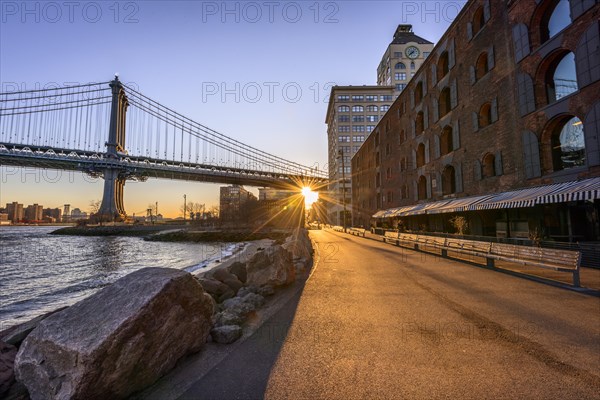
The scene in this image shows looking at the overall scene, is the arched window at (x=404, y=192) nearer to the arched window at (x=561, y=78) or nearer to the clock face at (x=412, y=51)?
the arched window at (x=561, y=78)

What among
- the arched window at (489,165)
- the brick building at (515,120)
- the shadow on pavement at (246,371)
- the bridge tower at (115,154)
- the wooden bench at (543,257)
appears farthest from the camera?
the bridge tower at (115,154)

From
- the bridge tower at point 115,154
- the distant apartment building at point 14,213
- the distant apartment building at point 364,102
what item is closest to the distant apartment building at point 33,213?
the distant apartment building at point 14,213

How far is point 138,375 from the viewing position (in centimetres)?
307

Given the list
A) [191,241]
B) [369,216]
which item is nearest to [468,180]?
[369,216]

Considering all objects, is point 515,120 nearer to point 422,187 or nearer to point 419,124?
point 422,187

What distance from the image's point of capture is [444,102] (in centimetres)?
2345

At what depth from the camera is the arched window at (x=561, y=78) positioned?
40.9 feet

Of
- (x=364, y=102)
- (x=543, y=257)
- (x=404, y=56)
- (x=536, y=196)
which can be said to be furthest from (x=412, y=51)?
(x=543, y=257)

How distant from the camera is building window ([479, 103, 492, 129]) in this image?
1772cm

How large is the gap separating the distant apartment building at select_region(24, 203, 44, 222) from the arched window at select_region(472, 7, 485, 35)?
239 meters

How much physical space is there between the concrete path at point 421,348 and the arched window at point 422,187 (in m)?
20.4

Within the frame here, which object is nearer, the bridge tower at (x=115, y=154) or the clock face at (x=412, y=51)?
the bridge tower at (x=115, y=154)

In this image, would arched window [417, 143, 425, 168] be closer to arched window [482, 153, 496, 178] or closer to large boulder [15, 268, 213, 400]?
arched window [482, 153, 496, 178]

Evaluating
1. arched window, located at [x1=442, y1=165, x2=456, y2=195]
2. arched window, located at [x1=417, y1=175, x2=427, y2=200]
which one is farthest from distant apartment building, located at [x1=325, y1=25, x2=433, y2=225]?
arched window, located at [x1=442, y1=165, x2=456, y2=195]
